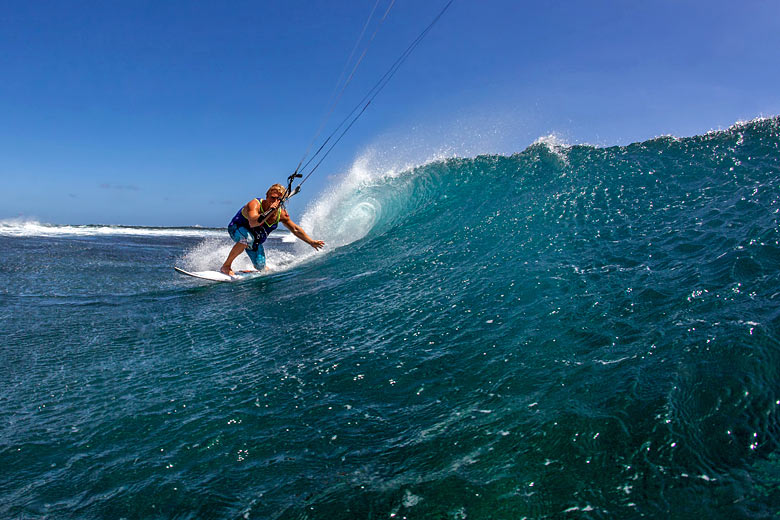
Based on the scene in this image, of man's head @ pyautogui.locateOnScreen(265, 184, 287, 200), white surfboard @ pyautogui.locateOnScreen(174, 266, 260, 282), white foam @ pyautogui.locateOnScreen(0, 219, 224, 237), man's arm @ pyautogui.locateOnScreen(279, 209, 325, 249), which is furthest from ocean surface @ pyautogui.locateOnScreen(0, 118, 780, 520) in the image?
white foam @ pyautogui.locateOnScreen(0, 219, 224, 237)

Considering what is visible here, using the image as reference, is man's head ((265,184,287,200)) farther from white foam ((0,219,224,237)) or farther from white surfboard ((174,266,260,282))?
white foam ((0,219,224,237))

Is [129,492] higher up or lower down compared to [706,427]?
lower down

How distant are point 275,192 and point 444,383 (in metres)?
6.60

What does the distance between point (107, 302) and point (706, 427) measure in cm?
801

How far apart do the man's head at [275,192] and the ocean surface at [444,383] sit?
2.09m

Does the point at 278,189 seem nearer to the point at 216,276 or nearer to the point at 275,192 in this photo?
the point at 275,192

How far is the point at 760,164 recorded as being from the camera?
8266mm

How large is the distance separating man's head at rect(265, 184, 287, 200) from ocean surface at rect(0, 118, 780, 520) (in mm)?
2090

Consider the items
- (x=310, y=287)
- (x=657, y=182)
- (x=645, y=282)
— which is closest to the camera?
(x=645, y=282)

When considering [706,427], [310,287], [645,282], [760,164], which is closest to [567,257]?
[645,282]

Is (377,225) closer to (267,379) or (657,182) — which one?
(657,182)

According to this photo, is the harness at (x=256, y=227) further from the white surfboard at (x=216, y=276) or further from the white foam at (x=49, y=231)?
the white foam at (x=49, y=231)

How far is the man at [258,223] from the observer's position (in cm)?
900

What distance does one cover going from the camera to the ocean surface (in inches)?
91.7
